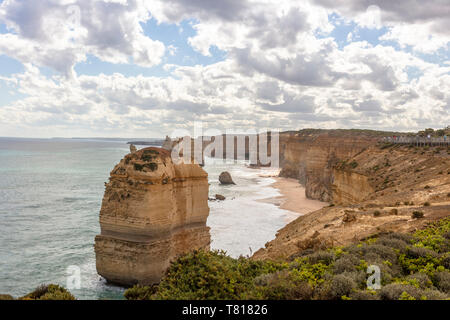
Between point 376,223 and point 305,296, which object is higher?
point 305,296

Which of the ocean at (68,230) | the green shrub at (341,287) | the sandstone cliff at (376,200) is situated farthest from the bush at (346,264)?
the ocean at (68,230)

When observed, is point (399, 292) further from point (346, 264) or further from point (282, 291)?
point (282, 291)

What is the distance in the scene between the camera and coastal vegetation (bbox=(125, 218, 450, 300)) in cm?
652

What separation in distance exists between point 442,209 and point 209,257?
13.8m

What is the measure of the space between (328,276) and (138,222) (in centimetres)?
1271

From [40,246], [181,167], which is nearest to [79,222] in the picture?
[40,246]

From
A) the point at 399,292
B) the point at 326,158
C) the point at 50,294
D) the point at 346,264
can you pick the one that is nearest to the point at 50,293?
the point at 50,294

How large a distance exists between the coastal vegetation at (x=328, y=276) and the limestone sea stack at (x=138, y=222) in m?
8.44

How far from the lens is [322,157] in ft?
193

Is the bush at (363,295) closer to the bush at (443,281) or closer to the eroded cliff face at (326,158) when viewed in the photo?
the bush at (443,281)
